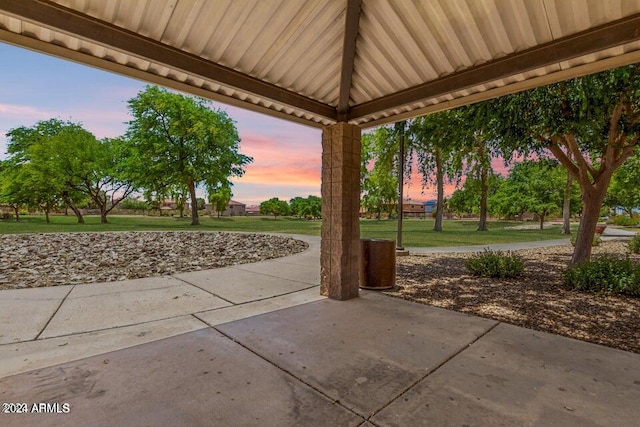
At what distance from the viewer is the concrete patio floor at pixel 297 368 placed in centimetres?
225

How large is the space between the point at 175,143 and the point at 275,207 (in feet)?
218

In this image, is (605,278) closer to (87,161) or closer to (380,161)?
(380,161)

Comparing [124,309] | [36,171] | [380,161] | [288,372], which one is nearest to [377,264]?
[288,372]

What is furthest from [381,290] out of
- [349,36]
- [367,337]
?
[349,36]

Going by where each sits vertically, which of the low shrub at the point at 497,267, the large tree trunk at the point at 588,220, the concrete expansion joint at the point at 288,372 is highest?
the large tree trunk at the point at 588,220

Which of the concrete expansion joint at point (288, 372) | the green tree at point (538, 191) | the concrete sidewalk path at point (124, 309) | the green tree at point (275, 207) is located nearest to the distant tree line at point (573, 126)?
the concrete sidewalk path at point (124, 309)

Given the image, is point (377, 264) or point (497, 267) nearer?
point (377, 264)

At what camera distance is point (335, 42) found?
3.94 metres

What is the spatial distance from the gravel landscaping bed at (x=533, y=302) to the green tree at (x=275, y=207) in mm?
88584

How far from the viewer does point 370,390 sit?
8.33 feet

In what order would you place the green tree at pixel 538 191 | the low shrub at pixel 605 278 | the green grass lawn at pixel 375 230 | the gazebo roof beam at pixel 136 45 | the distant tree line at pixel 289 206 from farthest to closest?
1. the distant tree line at pixel 289 206
2. the green tree at pixel 538 191
3. the green grass lawn at pixel 375 230
4. the low shrub at pixel 605 278
5. the gazebo roof beam at pixel 136 45

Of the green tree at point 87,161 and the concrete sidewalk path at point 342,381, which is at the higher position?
the green tree at point 87,161

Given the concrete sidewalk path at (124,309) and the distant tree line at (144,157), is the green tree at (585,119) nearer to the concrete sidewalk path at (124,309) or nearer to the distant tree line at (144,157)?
the concrete sidewalk path at (124,309)

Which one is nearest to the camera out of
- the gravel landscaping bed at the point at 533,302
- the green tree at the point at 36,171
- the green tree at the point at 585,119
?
the gravel landscaping bed at the point at 533,302
